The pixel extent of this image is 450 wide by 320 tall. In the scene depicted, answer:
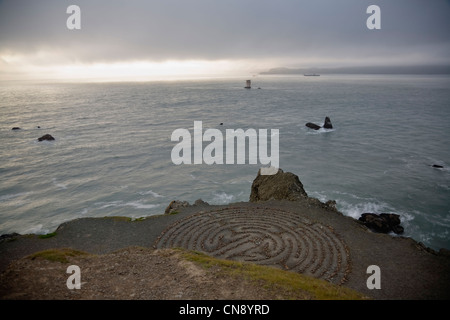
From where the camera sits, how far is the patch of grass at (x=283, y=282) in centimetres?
1558

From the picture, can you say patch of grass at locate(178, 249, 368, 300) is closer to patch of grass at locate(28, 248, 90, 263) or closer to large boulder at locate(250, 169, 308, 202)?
patch of grass at locate(28, 248, 90, 263)

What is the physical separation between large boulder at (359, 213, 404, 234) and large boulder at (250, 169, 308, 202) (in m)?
9.16

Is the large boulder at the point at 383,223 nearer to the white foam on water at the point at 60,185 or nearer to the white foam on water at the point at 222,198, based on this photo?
the white foam on water at the point at 222,198

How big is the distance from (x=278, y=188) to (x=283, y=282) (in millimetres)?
18841

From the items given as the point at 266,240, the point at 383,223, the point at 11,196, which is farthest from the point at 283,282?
the point at 11,196

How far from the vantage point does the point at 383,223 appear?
34.0m

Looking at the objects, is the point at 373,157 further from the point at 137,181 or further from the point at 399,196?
the point at 137,181

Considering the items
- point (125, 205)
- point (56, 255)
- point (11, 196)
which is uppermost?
point (56, 255)

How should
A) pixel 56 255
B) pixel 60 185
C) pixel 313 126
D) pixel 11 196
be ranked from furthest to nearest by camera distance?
Result: pixel 313 126 < pixel 60 185 < pixel 11 196 < pixel 56 255

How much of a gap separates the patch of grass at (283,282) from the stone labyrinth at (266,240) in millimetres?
2638

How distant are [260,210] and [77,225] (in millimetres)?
20396

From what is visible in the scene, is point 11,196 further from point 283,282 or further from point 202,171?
point 283,282
